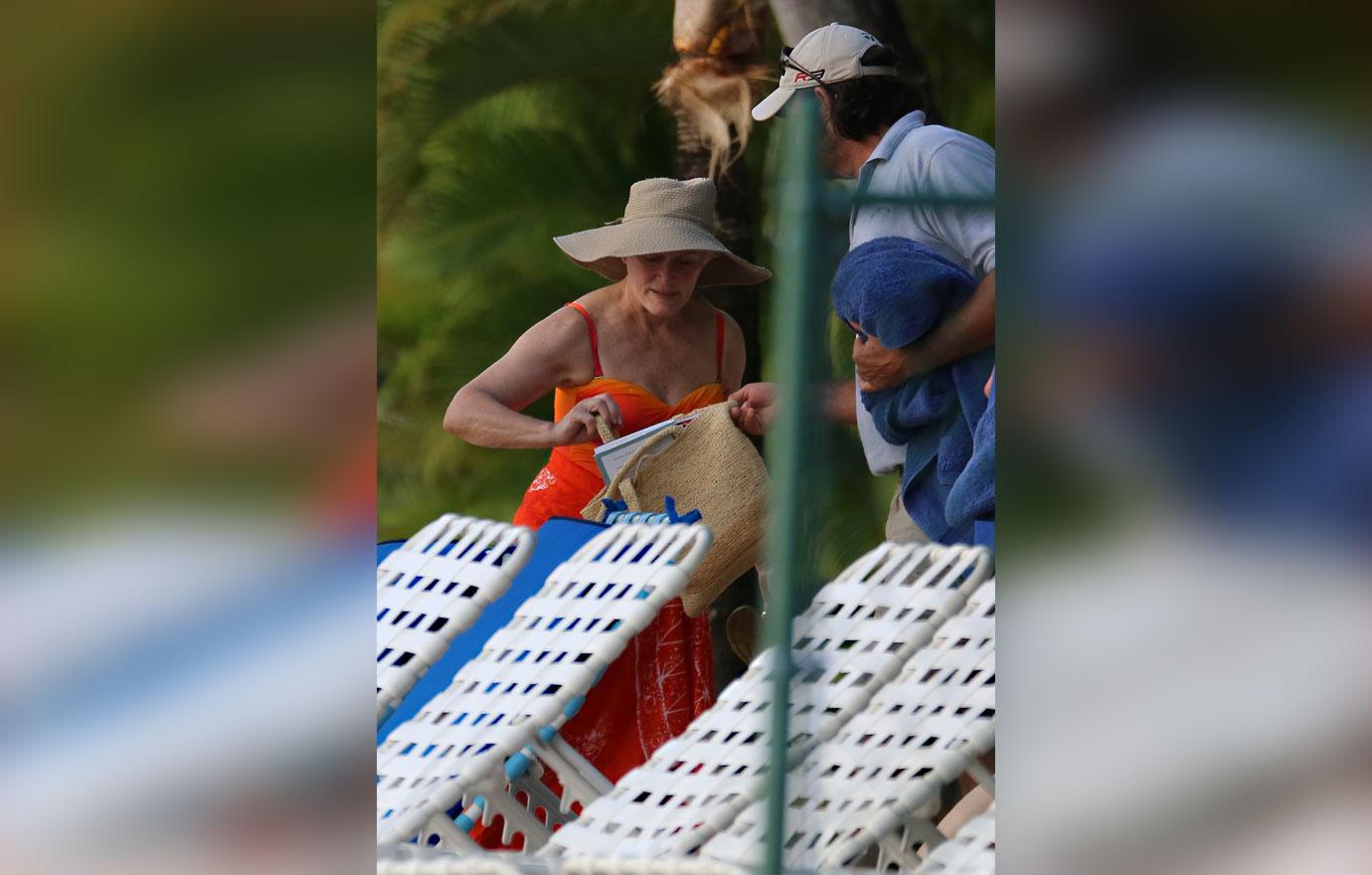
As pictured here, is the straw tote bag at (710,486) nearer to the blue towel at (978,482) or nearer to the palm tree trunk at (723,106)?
the palm tree trunk at (723,106)

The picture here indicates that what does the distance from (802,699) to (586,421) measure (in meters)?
0.74

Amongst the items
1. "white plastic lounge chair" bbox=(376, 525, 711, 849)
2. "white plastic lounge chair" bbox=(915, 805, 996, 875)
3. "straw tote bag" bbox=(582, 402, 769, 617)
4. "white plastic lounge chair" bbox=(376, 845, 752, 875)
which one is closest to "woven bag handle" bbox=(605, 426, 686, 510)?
"straw tote bag" bbox=(582, 402, 769, 617)

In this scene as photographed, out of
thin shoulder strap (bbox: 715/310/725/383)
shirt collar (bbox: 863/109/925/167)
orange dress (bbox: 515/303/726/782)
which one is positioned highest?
shirt collar (bbox: 863/109/925/167)

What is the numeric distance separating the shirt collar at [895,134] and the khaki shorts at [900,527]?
494 mm

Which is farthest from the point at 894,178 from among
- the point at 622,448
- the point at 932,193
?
the point at 622,448

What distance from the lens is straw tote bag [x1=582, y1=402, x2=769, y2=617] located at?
269 centimetres

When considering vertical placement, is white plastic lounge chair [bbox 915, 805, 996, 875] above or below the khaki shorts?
below

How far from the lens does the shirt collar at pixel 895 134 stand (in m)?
2.43

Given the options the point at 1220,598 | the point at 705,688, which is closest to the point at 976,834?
the point at 705,688

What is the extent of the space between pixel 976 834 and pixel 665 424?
875mm

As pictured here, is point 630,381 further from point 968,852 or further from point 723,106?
point 968,852

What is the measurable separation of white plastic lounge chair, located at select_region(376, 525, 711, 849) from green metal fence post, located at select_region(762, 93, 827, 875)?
258 mm

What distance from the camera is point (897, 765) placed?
244cm

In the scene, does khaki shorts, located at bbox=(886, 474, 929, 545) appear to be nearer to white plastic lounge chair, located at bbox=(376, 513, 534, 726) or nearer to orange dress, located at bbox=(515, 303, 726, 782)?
orange dress, located at bbox=(515, 303, 726, 782)
